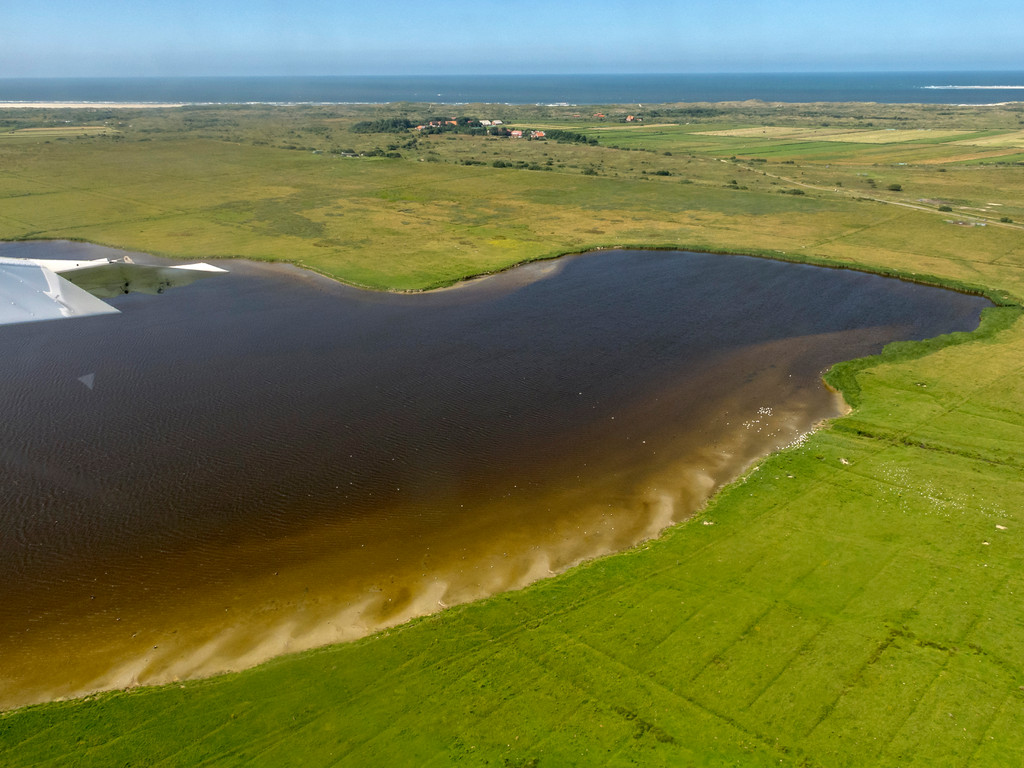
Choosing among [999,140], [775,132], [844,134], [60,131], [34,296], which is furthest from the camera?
[775,132]

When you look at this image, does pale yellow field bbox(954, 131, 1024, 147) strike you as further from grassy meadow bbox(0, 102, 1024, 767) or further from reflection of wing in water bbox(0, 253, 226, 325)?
reflection of wing in water bbox(0, 253, 226, 325)

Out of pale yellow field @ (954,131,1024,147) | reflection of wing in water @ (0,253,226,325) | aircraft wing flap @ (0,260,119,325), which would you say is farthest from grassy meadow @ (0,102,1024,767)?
pale yellow field @ (954,131,1024,147)

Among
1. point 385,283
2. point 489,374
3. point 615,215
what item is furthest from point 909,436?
point 615,215

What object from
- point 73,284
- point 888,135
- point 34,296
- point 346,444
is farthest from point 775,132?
point 34,296

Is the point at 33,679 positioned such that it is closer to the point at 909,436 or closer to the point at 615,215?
the point at 909,436

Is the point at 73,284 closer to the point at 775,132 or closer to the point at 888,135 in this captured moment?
the point at 775,132

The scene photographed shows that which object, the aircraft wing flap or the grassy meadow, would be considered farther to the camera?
the aircraft wing flap
